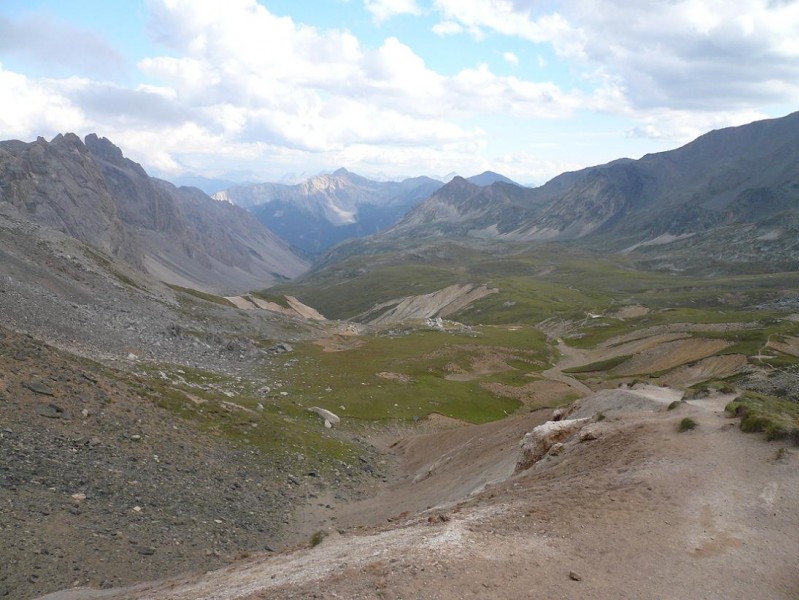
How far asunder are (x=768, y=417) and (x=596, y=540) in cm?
1243

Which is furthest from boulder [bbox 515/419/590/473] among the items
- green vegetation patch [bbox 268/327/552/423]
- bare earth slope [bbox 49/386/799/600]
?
green vegetation patch [bbox 268/327/552/423]

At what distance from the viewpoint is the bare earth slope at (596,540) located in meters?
14.1

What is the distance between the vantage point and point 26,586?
1775cm

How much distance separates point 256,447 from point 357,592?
930 inches

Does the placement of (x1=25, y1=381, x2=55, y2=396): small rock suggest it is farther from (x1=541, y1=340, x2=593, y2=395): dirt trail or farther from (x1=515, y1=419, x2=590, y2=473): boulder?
(x1=541, y1=340, x2=593, y2=395): dirt trail

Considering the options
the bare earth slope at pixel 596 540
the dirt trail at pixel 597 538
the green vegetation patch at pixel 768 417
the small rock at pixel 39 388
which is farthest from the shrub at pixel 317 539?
the green vegetation patch at pixel 768 417

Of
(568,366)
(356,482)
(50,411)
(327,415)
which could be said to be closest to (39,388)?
(50,411)

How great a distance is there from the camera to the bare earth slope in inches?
555

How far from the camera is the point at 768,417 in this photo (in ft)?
76.8

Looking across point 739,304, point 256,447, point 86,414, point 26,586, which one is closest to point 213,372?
point 256,447

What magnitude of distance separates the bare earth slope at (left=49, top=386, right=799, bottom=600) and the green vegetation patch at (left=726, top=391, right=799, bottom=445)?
0.73 m

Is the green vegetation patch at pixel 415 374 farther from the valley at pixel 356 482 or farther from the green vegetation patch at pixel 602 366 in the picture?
the green vegetation patch at pixel 602 366

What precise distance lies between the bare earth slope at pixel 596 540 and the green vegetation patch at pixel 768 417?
73 centimetres

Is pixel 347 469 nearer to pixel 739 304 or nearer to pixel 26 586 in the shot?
pixel 26 586
